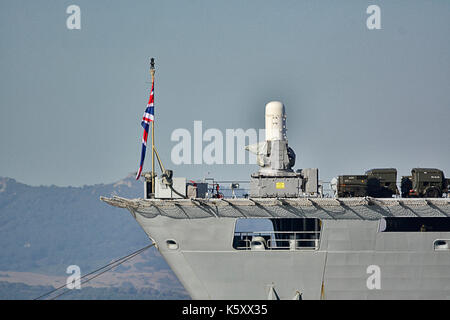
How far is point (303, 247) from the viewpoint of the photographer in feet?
140

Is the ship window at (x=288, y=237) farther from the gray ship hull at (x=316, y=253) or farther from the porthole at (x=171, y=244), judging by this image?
the porthole at (x=171, y=244)

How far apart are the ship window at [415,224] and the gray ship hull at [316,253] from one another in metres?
2.39

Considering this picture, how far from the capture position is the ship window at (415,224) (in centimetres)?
4475

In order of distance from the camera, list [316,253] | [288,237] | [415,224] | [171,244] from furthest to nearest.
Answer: [288,237], [415,224], [171,244], [316,253]

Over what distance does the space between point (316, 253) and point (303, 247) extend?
930 mm

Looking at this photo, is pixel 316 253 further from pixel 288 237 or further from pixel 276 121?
pixel 276 121

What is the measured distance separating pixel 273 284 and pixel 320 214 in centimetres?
490

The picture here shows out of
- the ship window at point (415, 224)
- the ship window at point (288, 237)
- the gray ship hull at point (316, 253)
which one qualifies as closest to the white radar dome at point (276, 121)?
the ship window at point (288, 237)

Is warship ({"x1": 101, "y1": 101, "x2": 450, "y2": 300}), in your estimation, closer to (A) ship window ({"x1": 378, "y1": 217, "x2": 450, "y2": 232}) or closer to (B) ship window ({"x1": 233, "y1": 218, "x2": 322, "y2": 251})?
(B) ship window ({"x1": 233, "y1": 218, "x2": 322, "y2": 251})

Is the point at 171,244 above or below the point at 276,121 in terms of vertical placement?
below

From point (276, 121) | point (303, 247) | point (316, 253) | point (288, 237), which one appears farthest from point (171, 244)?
point (276, 121)
